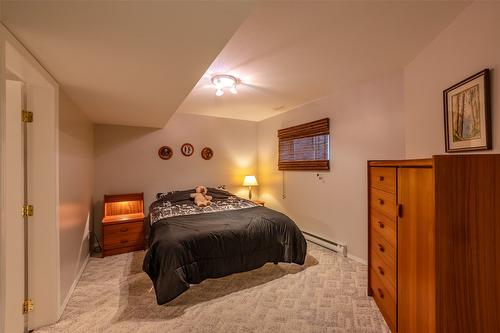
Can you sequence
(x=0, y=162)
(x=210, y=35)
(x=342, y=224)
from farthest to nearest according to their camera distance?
(x=342, y=224)
(x=210, y=35)
(x=0, y=162)

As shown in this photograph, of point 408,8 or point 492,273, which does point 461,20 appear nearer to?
point 408,8

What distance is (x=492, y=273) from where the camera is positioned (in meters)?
1.04

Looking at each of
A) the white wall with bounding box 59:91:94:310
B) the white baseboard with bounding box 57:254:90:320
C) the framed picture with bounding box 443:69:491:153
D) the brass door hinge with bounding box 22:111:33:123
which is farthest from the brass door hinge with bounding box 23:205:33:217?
the framed picture with bounding box 443:69:491:153

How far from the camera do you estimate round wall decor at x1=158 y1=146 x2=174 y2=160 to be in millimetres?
4055

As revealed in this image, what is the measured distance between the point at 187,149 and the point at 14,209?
9.26 feet

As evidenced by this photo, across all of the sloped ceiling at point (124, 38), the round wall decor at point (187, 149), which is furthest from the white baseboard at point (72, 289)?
the round wall decor at point (187, 149)

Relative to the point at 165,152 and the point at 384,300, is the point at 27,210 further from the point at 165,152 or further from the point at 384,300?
the point at 384,300

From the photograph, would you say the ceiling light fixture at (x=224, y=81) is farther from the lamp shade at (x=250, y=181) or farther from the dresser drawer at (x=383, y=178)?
the lamp shade at (x=250, y=181)

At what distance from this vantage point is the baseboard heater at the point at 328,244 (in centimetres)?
300

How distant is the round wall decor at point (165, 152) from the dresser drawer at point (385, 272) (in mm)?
3570

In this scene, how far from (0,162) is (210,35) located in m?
1.21

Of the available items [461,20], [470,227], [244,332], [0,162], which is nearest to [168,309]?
[244,332]

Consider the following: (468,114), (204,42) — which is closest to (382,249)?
(468,114)

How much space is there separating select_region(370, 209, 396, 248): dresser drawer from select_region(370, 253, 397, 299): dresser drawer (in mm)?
195
